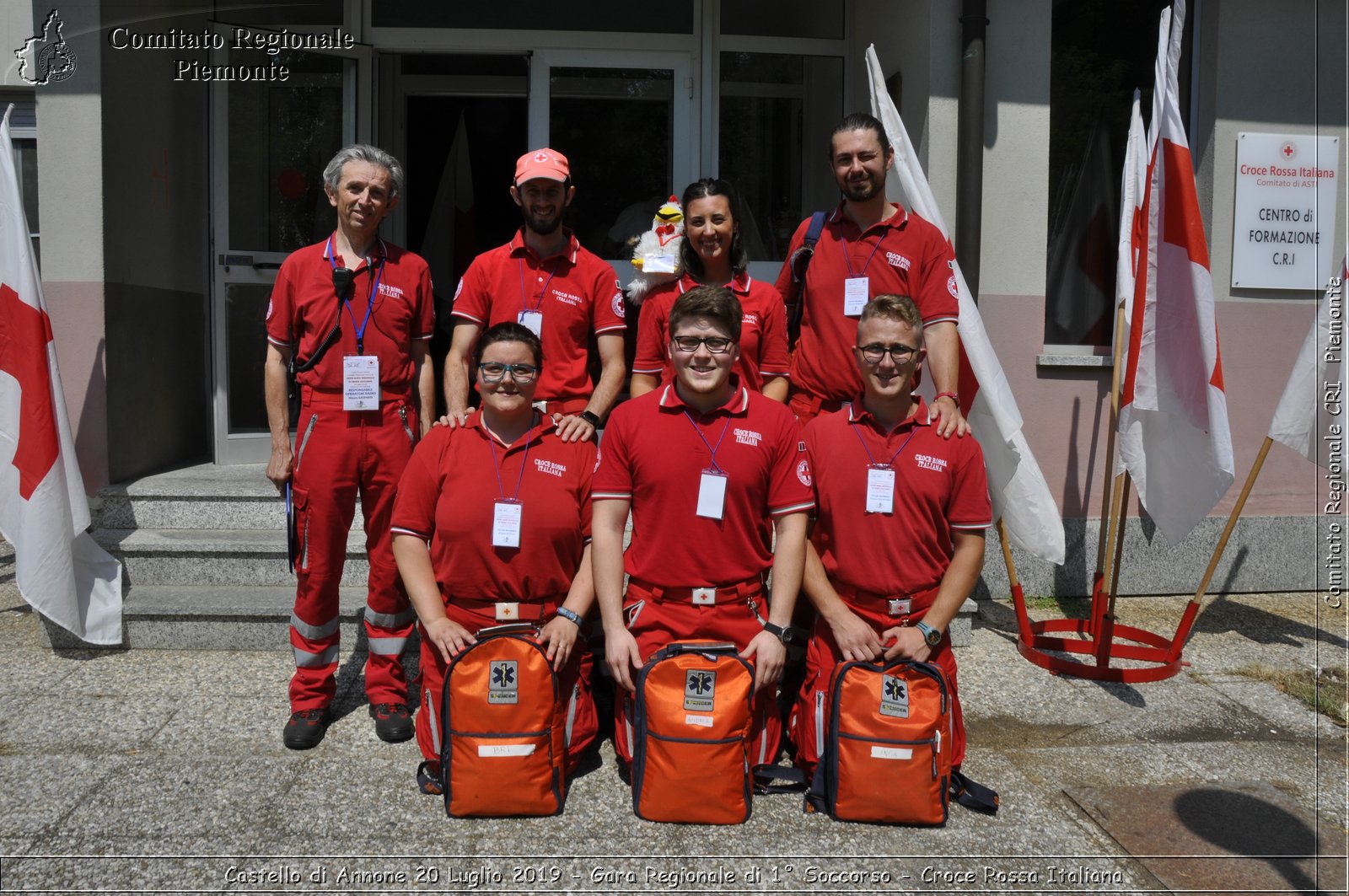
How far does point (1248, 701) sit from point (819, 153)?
13.6ft

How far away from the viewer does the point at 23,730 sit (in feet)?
12.5

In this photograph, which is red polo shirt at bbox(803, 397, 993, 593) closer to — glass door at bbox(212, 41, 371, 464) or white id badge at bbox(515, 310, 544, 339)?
white id badge at bbox(515, 310, 544, 339)

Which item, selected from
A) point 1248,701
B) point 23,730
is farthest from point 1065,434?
point 23,730

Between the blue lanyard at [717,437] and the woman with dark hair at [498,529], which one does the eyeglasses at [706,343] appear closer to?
the blue lanyard at [717,437]

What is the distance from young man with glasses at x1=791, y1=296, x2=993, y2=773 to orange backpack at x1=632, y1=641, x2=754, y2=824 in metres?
0.34

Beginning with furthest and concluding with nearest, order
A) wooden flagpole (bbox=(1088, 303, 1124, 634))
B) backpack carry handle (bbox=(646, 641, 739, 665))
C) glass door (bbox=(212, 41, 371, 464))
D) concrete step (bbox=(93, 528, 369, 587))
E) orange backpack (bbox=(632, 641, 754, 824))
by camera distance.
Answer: glass door (bbox=(212, 41, 371, 464))
concrete step (bbox=(93, 528, 369, 587))
wooden flagpole (bbox=(1088, 303, 1124, 634))
backpack carry handle (bbox=(646, 641, 739, 665))
orange backpack (bbox=(632, 641, 754, 824))

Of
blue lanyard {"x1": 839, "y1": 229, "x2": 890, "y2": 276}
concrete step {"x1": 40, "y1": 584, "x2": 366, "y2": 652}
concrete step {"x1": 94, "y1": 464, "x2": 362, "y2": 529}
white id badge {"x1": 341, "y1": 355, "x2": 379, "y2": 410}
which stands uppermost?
blue lanyard {"x1": 839, "y1": 229, "x2": 890, "y2": 276}

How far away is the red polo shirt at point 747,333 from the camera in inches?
151

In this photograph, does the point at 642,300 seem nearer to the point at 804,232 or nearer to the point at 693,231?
the point at 693,231

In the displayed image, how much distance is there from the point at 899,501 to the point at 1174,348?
1881 millimetres

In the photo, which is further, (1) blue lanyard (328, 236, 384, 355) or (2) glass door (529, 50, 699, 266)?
(2) glass door (529, 50, 699, 266)

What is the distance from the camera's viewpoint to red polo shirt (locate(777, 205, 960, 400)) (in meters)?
3.81

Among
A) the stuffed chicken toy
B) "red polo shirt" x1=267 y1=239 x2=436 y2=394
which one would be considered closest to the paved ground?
"red polo shirt" x1=267 y1=239 x2=436 y2=394

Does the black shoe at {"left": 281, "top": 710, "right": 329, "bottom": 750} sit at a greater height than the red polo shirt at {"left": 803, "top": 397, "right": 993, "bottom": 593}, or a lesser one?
lesser
